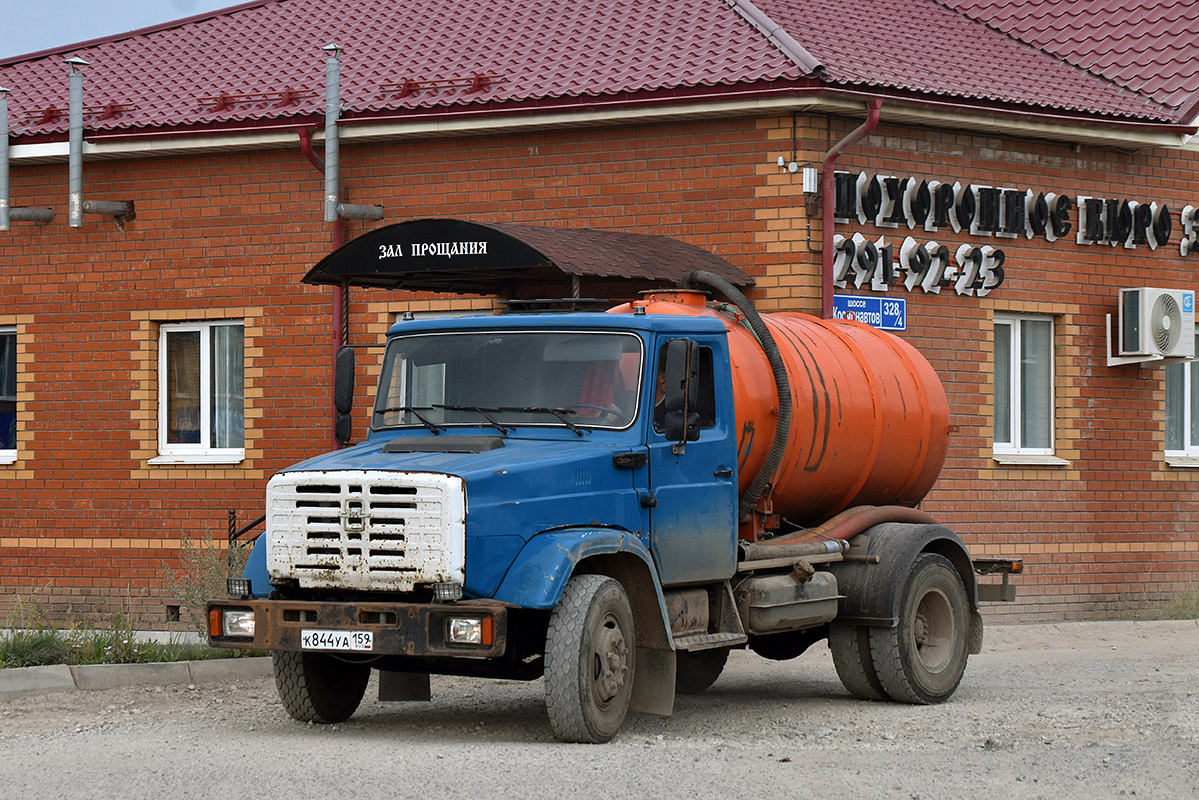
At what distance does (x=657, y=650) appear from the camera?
30.8 ft

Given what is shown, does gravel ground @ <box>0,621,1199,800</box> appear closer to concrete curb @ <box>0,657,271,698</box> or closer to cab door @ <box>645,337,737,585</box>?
concrete curb @ <box>0,657,271,698</box>

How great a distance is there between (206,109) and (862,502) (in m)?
7.77

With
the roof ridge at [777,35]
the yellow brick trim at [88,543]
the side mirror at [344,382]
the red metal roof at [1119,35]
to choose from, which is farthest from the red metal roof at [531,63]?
the side mirror at [344,382]

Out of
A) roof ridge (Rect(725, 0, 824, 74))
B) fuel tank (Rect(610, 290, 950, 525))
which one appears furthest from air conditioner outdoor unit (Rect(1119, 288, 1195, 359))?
fuel tank (Rect(610, 290, 950, 525))

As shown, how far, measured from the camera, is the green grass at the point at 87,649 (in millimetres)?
11422

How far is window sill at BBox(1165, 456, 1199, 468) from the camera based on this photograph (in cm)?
1673

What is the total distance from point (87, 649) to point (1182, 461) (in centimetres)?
1027

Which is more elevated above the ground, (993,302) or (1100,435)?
(993,302)

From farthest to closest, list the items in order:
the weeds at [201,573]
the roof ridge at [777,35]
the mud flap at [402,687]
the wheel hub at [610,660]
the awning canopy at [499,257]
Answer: the roof ridge at [777,35]
the weeds at [201,573]
the awning canopy at [499,257]
the mud flap at [402,687]
the wheel hub at [610,660]

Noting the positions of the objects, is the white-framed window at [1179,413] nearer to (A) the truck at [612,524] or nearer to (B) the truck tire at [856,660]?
(A) the truck at [612,524]

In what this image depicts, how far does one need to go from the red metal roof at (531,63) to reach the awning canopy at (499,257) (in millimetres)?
1603

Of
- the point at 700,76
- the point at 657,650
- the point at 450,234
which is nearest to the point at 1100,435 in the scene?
the point at 700,76

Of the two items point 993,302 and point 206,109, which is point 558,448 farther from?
point 206,109

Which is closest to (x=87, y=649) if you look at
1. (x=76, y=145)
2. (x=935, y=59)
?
(x=76, y=145)
